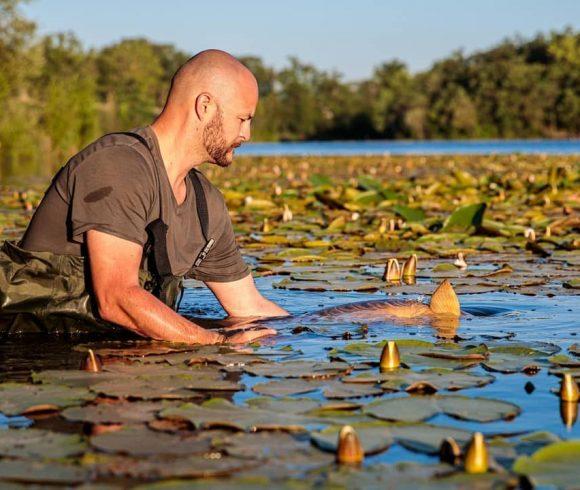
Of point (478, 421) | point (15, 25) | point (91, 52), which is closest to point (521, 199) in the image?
point (478, 421)

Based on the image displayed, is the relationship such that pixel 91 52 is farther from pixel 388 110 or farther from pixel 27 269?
pixel 27 269

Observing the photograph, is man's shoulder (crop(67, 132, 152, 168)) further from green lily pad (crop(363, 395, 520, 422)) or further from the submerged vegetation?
green lily pad (crop(363, 395, 520, 422))

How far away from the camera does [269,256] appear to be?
260 inches

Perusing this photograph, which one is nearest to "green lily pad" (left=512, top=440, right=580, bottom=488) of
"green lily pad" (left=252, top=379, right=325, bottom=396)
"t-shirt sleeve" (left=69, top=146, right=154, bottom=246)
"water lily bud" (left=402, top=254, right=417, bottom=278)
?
"green lily pad" (left=252, top=379, right=325, bottom=396)

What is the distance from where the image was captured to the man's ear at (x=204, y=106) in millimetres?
3945

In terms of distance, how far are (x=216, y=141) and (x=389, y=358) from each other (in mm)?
1271

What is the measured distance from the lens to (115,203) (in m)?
3.72

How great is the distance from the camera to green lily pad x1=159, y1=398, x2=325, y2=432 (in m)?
2.52

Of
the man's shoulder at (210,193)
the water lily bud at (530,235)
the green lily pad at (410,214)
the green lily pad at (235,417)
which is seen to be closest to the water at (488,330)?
the green lily pad at (235,417)

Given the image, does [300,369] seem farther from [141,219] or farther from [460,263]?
[460,263]

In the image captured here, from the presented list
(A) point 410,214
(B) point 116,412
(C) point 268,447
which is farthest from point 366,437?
(A) point 410,214

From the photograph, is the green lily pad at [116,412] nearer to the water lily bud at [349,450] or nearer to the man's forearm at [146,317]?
the water lily bud at [349,450]

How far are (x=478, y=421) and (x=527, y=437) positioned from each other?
203 millimetres

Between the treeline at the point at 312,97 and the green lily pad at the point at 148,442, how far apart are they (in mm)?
18610
